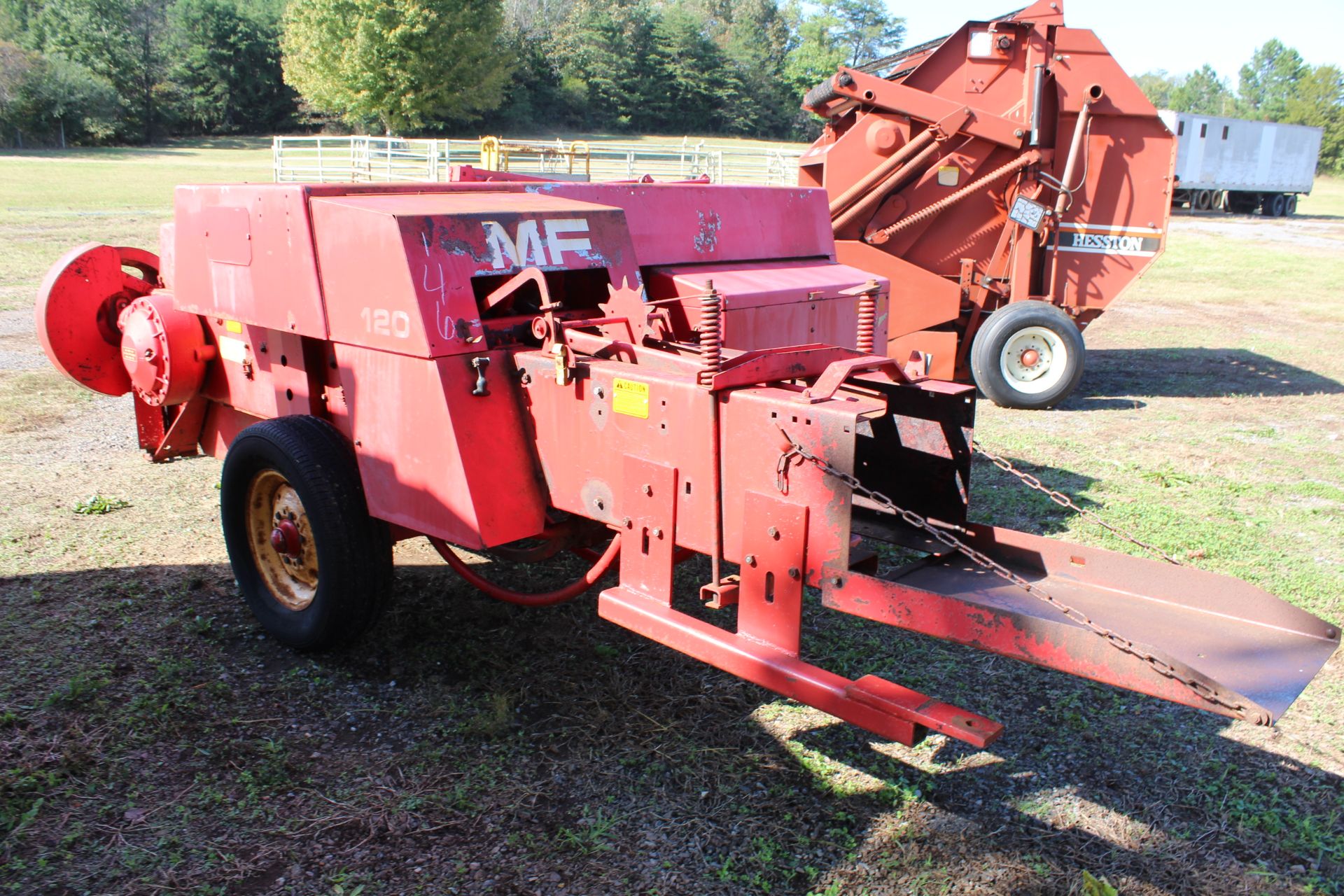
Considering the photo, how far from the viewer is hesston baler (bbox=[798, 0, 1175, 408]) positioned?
811cm

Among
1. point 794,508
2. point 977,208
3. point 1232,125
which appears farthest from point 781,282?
point 1232,125

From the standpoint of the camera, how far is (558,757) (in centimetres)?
342

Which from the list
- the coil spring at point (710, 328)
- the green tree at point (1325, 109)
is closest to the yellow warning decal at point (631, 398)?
the coil spring at point (710, 328)

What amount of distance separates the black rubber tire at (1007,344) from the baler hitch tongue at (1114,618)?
5381 mm

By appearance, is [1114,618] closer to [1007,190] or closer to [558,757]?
[558,757]

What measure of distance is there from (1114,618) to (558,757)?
1.75m

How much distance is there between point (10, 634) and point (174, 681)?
2.85 ft

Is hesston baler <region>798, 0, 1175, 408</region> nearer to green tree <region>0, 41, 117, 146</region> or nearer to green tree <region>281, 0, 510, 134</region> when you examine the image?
green tree <region>281, 0, 510, 134</region>

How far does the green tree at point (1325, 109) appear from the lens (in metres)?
57.1

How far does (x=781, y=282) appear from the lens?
188 inches

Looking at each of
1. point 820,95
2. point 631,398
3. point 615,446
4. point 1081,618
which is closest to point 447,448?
point 615,446

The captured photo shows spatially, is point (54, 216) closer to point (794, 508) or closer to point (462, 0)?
point (794, 508)

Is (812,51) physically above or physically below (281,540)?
above

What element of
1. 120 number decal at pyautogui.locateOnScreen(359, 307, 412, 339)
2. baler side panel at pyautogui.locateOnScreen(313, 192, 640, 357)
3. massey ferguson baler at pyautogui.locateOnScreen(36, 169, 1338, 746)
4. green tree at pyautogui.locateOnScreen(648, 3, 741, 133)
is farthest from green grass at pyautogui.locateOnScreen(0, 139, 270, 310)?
green tree at pyautogui.locateOnScreen(648, 3, 741, 133)
